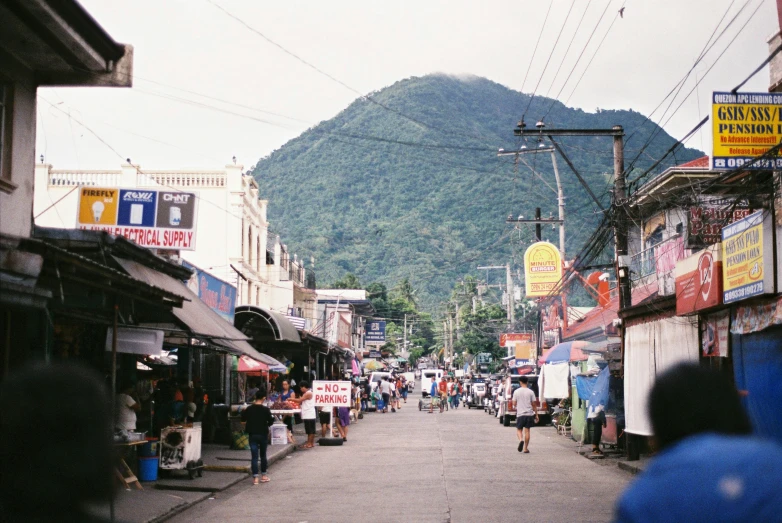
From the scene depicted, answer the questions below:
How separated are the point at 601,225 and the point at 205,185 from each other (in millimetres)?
22110

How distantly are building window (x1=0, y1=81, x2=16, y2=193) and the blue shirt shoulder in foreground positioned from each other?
451 inches

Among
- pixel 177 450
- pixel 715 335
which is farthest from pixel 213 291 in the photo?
pixel 715 335

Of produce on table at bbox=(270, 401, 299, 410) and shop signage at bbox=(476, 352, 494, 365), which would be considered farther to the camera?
shop signage at bbox=(476, 352, 494, 365)

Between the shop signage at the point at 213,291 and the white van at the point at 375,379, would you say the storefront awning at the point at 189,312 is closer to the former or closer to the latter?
the shop signage at the point at 213,291

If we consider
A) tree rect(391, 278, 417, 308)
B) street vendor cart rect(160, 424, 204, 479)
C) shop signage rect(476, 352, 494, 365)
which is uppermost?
tree rect(391, 278, 417, 308)

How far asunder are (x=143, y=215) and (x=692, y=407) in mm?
16284

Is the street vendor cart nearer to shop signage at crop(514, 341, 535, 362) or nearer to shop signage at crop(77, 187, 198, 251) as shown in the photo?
shop signage at crop(77, 187, 198, 251)

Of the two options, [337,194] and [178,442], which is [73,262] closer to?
[178,442]

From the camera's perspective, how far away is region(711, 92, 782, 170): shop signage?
14492 mm

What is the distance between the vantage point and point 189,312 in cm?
1667

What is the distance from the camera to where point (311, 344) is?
35.3 metres

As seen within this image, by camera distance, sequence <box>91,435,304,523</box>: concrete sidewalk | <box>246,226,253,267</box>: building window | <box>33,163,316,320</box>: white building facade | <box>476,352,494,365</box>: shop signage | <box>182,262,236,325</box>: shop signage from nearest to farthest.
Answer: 1. <box>91,435,304,523</box>: concrete sidewalk
2. <box>182,262,236,325</box>: shop signage
3. <box>33,163,316,320</box>: white building facade
4. <box>246,226,253,267</box>: building window
5. <box>476,352,494,365</box>: shop signage

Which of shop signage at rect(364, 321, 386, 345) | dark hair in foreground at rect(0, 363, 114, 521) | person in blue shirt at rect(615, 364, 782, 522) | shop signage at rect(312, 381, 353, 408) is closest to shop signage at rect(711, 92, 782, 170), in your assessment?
person in blue shirt at rect(615, 364, 782, 522)

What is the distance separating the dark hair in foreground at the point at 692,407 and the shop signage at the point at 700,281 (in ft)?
42.7
